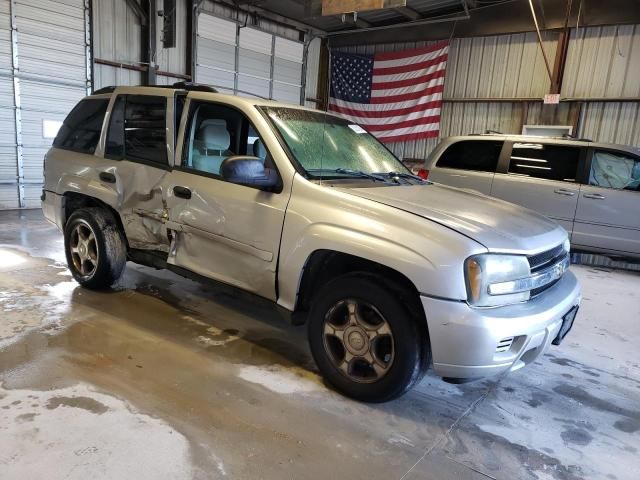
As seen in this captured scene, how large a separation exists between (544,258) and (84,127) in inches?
155

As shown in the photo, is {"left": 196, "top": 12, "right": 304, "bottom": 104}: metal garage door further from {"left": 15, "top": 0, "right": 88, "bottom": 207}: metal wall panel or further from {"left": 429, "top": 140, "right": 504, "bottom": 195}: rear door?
{"left": 429, "top": 140, "right": 504, "bottom": 195}: rear door

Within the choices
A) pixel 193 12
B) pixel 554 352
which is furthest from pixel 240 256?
pixel 193 12

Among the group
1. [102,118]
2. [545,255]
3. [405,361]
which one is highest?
[102,118]

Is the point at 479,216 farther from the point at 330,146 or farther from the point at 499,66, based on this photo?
the point at 499,66

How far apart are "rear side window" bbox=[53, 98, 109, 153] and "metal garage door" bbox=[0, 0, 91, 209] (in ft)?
17.3

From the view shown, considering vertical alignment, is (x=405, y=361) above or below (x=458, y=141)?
below

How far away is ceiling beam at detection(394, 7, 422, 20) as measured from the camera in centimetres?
1091

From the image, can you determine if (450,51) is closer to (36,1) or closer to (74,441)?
(36,1)

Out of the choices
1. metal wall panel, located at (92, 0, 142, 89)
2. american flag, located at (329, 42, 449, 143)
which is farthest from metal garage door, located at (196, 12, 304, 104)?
metal wall panel, located at (92, 0, 142, 89)

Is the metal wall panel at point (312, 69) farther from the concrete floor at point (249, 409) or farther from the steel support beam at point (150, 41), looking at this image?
the concrete floor at point (249, 409)

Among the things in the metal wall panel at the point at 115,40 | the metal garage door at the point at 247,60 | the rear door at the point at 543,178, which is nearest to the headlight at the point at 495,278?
the rear door at the point at 543,178

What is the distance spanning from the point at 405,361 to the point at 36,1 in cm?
965

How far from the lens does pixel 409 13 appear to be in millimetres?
11172

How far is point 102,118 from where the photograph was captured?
13.8 ft
